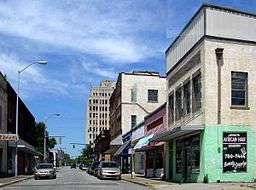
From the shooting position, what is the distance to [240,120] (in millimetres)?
34375

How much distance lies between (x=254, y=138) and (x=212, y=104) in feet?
10.8

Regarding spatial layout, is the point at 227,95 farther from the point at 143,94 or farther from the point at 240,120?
the point at 143,94

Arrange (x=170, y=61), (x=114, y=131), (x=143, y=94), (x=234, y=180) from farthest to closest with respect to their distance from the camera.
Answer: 1. (x=114, y=131)
2. (x=143, y=94)
3. (x=170, y=61)
4. (x=234, y=180)

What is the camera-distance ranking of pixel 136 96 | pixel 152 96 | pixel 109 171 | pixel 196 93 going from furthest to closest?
pixel 152 96, pixel 136 96, pixel 109 171, pixel 196 93

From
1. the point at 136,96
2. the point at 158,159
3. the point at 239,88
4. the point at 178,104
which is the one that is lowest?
the point at 158,159

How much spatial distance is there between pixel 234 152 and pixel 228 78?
4412 mm

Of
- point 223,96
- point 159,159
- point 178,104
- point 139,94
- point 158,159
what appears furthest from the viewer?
point 139,94

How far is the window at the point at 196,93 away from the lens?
35.4 m

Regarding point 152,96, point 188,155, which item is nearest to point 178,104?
point 188,155

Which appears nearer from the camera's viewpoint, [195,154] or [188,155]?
[195,154]

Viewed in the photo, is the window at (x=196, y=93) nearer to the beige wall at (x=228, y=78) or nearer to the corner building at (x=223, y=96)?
the corner building at (x=223, y=96)

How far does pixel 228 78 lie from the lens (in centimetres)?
3425

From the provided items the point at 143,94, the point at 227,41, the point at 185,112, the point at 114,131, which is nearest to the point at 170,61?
the point at 185,112

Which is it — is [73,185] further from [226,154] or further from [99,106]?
[99,106]
